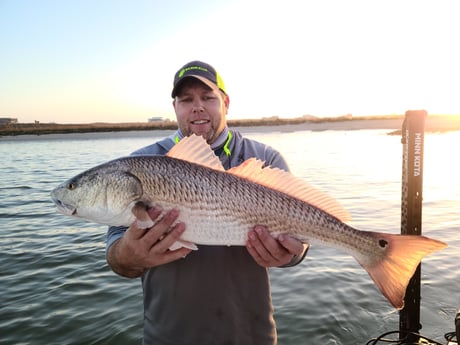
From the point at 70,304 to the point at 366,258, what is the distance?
6.06 metres

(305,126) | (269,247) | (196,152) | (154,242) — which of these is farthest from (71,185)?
(305,126)

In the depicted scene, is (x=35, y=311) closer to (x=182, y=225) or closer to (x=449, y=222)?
(x=182, y=225)

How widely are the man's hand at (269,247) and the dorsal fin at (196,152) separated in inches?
25.7

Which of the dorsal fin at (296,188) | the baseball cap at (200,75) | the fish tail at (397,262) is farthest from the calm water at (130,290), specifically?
the baseball cap at (200,75)

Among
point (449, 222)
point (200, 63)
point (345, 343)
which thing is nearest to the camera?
point (200, 63)

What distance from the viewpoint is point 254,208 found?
10.3ft

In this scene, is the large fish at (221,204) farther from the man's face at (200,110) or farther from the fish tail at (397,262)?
the man's face at (200,110)

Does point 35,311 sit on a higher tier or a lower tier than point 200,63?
lower

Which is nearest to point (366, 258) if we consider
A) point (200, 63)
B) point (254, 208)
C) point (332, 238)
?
point (332, 238)

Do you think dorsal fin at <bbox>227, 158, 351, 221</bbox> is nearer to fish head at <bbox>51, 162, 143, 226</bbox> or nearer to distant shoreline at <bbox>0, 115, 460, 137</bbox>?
fish head at <bbox>51, 162, 143, 226</bbox>

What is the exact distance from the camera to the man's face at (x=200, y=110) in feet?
12.5

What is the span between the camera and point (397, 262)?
9.87 feet

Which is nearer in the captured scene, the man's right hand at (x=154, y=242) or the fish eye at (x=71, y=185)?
the man's right hand at (x=154, y=242)

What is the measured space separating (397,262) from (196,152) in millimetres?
1886
